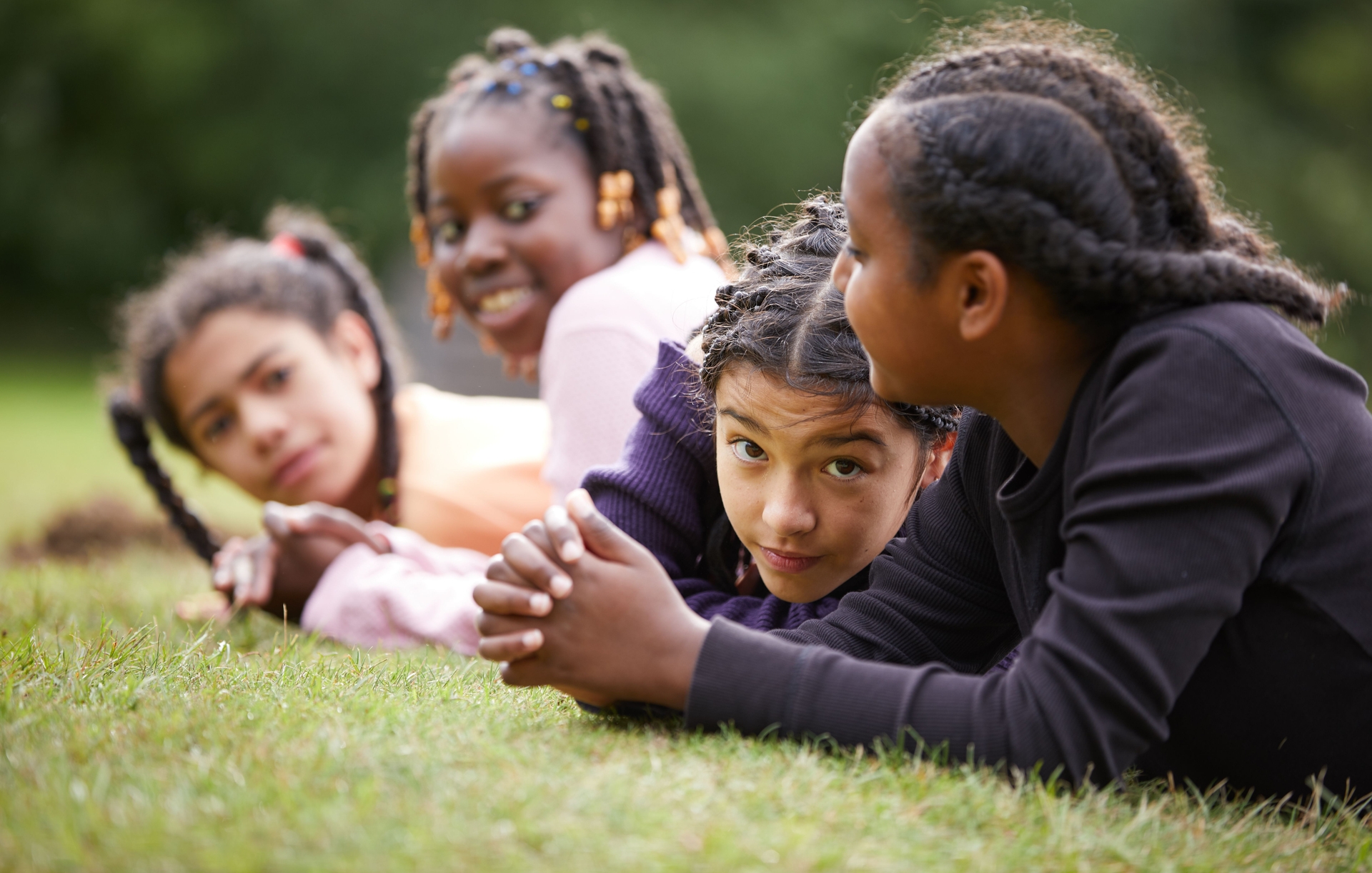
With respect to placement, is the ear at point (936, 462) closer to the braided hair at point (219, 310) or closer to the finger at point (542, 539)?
the finger at point (542, 539)

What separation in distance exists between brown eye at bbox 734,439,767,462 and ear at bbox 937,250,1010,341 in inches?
23.8

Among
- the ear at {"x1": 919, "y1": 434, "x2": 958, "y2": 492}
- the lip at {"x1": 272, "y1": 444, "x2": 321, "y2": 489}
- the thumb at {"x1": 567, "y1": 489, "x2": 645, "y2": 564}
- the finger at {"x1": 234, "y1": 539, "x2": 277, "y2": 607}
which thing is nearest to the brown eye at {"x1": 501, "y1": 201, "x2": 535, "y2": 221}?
the lip at {"x1": 272, "y1": 444, "x2": 321, "y2": 489}

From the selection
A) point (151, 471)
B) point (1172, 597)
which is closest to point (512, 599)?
point (1172, 597)

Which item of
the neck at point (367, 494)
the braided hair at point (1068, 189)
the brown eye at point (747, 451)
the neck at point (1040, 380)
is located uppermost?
the braided hair at point (1068, 189)

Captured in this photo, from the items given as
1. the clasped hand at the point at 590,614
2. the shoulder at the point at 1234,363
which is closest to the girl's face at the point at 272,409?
the clasped hand at the point at 590,614

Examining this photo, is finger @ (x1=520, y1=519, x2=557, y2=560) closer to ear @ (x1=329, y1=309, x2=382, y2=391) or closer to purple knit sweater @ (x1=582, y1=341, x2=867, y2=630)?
purple knit sweater @ (x1=582, y1=341, x2=867, y2=630)

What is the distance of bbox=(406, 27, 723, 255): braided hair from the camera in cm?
450

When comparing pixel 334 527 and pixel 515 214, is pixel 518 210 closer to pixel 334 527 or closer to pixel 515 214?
pixel 515 214

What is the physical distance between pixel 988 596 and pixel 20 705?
169 cm

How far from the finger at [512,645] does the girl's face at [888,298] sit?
715 mm

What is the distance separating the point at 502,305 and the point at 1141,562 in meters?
3.11

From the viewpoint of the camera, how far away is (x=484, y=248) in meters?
4.32

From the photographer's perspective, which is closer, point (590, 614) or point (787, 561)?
point (590, 614)

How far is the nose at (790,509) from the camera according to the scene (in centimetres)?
234
